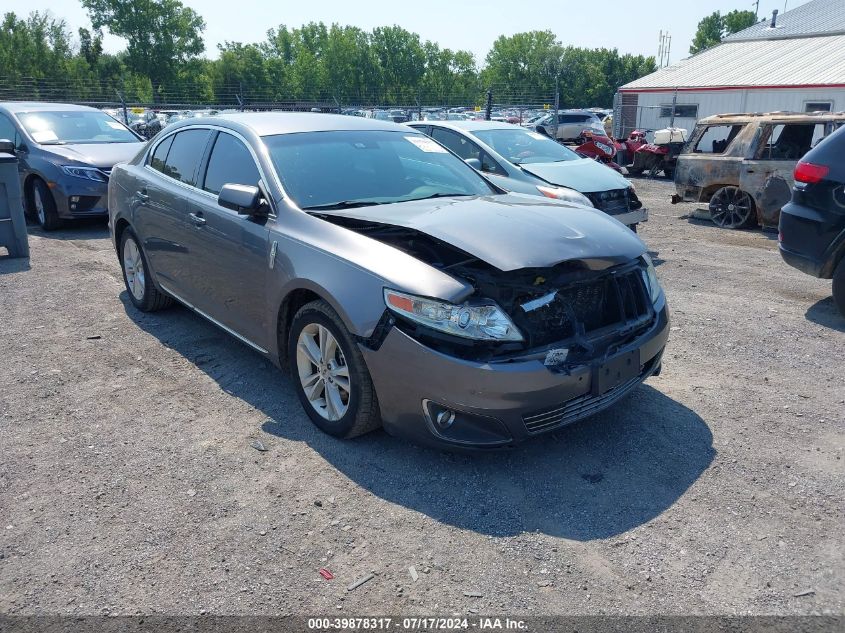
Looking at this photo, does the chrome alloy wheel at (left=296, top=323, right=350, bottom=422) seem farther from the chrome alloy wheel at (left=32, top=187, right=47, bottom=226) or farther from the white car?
the white car

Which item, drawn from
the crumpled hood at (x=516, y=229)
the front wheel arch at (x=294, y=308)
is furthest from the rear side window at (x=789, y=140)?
the front wheel arch at (x=294, y=308)

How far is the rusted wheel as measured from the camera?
10328mm

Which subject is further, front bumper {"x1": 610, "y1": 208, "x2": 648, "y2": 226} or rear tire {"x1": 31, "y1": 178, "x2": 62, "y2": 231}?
rear tire {"x1": 31, "y1": 178, "x2": 62, "y2": 231}

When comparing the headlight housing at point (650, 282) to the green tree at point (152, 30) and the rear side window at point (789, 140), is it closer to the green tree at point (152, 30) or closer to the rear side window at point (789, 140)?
the rear side window at point (789, 140)

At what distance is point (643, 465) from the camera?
360 centimetres

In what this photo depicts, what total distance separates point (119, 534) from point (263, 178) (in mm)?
2233

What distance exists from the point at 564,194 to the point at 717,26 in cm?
13803

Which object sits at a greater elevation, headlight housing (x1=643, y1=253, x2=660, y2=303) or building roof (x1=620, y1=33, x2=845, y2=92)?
building roof (x1=620, y1=33, x2=845, y2=92)

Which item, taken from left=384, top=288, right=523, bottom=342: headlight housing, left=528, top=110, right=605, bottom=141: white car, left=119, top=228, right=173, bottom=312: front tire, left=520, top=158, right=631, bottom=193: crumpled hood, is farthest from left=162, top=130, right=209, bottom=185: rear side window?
left=528, top=110, right=605, bottom=141: white car

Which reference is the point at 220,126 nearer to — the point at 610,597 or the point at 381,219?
the point at 381,219

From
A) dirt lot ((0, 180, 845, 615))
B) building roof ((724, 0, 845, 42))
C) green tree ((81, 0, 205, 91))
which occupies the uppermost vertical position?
green tree ((81, 0, 205, 91))

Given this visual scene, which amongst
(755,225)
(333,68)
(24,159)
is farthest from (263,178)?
(333,68)

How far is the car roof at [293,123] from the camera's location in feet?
15.6

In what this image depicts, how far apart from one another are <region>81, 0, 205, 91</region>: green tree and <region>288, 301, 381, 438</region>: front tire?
3512 inches
